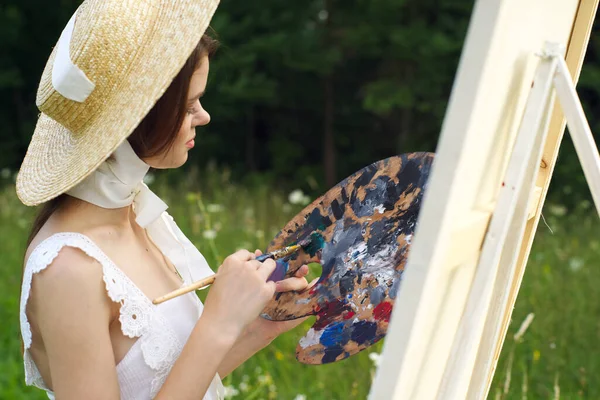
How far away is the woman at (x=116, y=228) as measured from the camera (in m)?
1.23

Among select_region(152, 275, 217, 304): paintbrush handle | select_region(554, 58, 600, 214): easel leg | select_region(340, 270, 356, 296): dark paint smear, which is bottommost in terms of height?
select_region(340, 270, 356, 296): dark paint smear

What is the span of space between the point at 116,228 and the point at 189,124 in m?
0.24

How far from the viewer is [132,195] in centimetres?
142

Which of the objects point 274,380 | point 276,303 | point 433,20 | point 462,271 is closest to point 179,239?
point 276,303

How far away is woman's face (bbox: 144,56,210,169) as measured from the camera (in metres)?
1.35

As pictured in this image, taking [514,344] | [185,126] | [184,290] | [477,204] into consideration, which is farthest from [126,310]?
[514,344]

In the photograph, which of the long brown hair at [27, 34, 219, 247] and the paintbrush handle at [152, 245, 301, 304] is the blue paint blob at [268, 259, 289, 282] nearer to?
the paintbrush handle at [152, 245, 301, 304]

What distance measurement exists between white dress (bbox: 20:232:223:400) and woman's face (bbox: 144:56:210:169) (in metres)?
0.19

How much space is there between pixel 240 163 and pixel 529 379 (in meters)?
8.38

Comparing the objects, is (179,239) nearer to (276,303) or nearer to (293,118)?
(276,303)

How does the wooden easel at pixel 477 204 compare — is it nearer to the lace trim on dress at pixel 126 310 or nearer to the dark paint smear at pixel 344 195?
the dark paint smear at pixel 344 195

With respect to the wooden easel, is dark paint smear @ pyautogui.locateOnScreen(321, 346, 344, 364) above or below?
below

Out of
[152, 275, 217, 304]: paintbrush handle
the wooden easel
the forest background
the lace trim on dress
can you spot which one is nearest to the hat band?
the lace trim on dress

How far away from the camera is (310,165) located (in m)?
10.6
